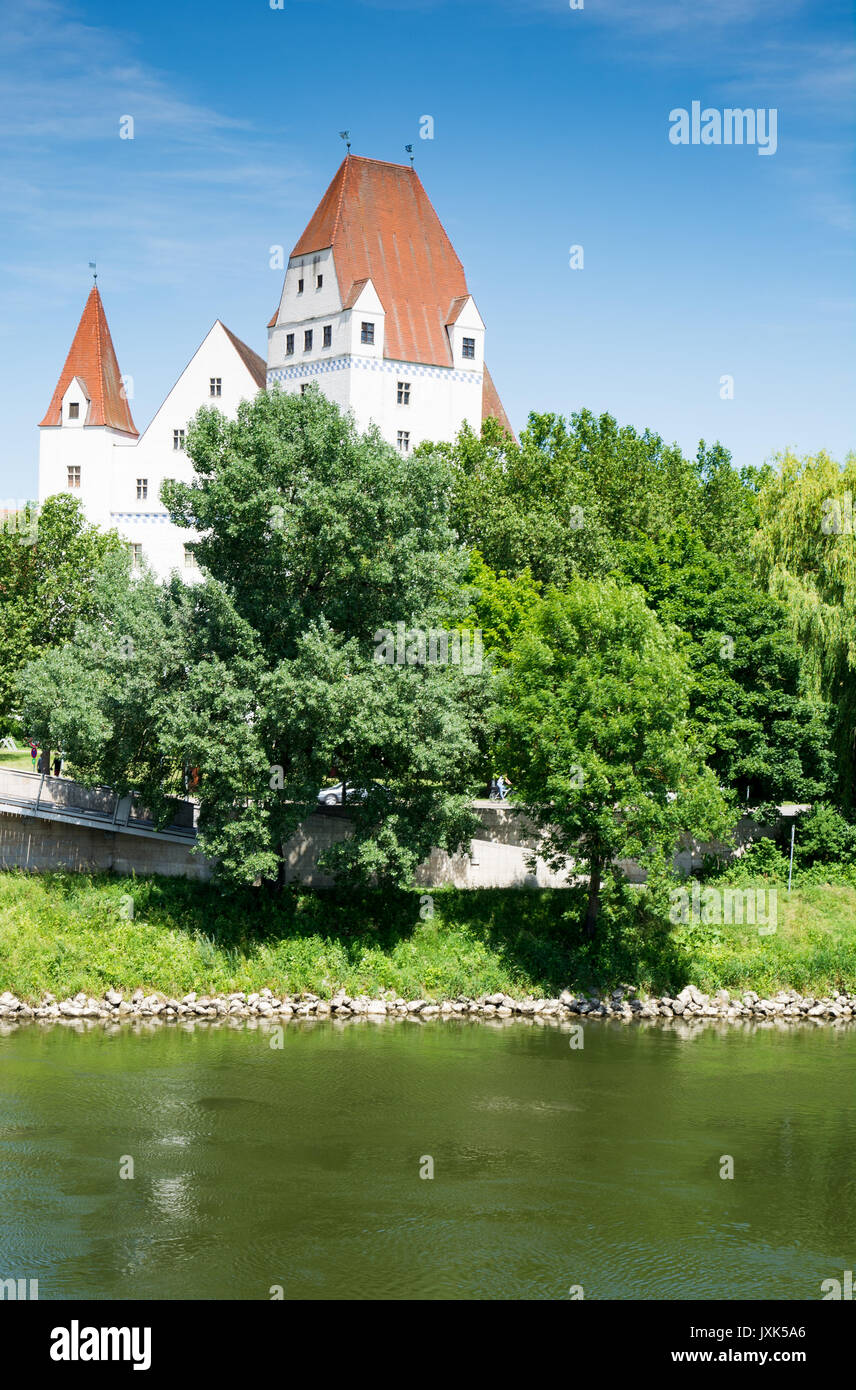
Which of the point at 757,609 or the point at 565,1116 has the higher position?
the point at 757,609

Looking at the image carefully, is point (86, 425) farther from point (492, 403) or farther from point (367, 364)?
point (492, 403)

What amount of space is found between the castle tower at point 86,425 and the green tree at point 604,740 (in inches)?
1278

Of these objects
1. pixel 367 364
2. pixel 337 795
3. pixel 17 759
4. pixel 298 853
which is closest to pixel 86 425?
pixel 367 364

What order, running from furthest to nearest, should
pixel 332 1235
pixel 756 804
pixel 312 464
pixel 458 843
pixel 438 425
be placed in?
1. pixel 438 425
2. pixel 756 804
3. pixel 458 843
4. pixel 312 464
5. pixel 332 1235

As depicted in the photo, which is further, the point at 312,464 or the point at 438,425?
the point at 438,425

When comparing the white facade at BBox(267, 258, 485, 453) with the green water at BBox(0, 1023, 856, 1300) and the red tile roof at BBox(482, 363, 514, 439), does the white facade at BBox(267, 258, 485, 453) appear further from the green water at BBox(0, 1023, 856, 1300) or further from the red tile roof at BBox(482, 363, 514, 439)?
the green water at BBox(0, 1023, 856, 1300)

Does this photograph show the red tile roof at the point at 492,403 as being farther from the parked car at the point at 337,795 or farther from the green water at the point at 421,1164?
the green water at the point at 421,1164

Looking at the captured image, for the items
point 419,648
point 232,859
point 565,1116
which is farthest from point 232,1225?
point 419,648

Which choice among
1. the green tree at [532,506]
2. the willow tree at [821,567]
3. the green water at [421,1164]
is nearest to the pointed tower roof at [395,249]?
the green tree at [532,506]

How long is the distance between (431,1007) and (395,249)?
39680 mm

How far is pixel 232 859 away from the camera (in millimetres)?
32562

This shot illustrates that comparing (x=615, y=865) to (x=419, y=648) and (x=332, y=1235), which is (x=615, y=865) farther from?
(x=332, y=1235)
